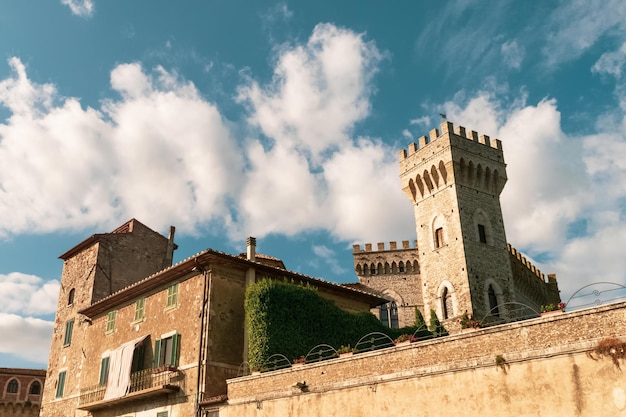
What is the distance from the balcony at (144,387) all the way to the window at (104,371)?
248 mm

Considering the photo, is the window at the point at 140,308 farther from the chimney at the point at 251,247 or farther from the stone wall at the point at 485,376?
the stone wall at the point at 485,376

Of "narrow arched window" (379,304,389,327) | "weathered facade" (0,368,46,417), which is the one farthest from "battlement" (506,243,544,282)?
"weathered facade" (0,368,46,417)

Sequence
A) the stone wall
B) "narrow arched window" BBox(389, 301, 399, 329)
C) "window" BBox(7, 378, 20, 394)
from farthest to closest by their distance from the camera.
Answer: "window" BBox(7, 378, 20, 394)
"narrow arched window" BBox(389, 301, 399, 329)
the stone wall

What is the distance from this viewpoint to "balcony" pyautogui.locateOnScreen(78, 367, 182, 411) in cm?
2058

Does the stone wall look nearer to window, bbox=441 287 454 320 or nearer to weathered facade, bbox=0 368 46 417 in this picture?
window, bbox=441 287 454 320

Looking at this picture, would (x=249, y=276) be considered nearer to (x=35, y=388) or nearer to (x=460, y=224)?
(x=460, y=224)

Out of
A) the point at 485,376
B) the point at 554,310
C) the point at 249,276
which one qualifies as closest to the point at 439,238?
the point at 249,276

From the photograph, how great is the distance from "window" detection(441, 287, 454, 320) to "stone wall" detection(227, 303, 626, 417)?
1987 centimetres

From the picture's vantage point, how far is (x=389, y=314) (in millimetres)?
44781

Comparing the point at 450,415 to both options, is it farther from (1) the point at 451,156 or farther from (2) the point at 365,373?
(1) the point at 451,156

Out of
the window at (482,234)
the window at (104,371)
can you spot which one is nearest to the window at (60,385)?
the window at (104,371)

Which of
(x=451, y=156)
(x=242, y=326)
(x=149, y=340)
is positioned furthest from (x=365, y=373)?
(x=451, y=156)

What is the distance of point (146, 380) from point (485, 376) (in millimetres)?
14572

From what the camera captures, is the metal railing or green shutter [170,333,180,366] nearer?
the metal railing
